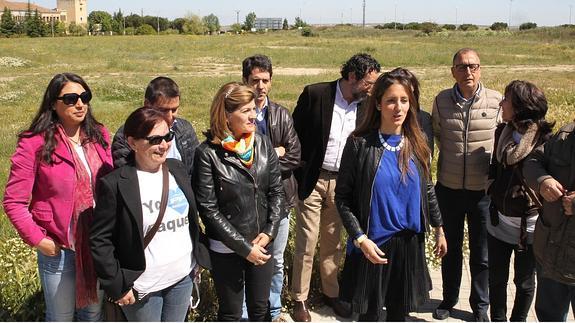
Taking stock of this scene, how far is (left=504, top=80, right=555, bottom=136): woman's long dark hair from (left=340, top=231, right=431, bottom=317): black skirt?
1.20 meters

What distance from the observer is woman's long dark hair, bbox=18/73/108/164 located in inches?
125

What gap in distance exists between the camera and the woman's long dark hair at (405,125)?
130 inches

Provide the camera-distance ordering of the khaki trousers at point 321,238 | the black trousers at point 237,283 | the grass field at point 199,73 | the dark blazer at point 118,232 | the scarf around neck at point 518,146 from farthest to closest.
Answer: the grass field at point 199,73
the khaki trousers at point 321,238
the scarf around neck at point 518,146
the black trousers at point 237,283
the dark blazer at point 118,232

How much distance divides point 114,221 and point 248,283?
1.02 metres

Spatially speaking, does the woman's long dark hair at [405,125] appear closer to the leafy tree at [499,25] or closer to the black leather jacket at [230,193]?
the black leather jacket at [230,193]

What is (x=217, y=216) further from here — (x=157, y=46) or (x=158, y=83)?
(x=157, y=46)

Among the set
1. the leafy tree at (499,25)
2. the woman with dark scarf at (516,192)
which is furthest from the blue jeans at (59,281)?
the leafy tree at (499,25)

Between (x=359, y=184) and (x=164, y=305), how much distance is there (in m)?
1.33

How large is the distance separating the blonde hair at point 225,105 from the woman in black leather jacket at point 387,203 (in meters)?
→ 0.70

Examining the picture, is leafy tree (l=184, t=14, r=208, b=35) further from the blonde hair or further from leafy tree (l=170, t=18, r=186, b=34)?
the blonde hair

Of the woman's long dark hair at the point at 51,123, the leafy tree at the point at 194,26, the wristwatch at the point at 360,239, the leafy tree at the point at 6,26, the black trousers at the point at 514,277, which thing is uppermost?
the leafy tree at the point at 194,26

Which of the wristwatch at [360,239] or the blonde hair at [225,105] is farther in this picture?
the blonde hair at [225,105]

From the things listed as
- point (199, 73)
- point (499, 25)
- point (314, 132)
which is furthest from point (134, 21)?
point (314, 132)

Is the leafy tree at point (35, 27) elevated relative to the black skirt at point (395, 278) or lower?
elevated
